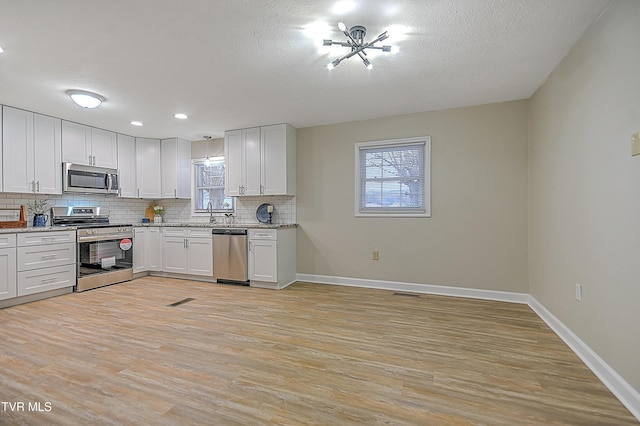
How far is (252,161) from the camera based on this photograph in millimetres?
4676

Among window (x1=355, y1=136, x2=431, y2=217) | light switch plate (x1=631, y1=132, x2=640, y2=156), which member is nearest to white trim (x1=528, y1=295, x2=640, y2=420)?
light switch plate (x1=631, y1=132, x2=640, y2=156)

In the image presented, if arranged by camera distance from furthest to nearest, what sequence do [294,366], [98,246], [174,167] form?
1. [174,167]
2. [98,246]
3. [294,366]

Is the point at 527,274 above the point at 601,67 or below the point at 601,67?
below

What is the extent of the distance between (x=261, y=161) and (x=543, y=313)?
4.00 metres

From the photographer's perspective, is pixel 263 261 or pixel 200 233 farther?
pixel 200 233

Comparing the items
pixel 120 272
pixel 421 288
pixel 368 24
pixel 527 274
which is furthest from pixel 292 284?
pixel 368 24

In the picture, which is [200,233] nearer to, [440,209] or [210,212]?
[210,212]

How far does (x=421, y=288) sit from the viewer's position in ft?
13.2

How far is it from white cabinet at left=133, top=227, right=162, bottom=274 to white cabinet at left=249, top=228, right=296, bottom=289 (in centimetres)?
185

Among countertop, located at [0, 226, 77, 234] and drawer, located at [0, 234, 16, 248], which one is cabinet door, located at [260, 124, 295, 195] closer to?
countertop, located at [0, 226, 77, 234]

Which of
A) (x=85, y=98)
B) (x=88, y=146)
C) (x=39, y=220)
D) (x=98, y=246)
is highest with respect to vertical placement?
(x=85, y=98)

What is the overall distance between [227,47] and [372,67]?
4.23 feet

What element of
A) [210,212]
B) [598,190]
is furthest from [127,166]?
[598,190]

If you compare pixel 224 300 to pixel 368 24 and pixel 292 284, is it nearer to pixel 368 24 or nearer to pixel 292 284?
pixel 292 284
